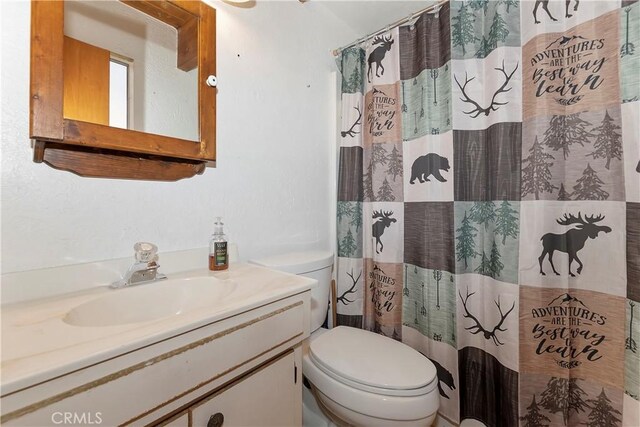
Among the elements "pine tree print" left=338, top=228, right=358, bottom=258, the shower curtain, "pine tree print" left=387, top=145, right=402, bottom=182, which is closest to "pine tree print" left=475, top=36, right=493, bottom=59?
the shower curtain

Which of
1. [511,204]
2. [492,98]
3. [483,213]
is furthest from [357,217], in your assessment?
[492,98]

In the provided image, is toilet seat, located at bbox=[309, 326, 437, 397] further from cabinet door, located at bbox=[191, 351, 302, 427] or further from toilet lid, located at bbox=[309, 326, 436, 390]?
cabinet door, located at bbox=[191, 351, 302, 427]

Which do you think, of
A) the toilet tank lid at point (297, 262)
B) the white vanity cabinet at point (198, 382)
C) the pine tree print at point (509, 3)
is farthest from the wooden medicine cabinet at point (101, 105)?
the pine tree print at point (509, 3)

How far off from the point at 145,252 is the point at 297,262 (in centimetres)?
56

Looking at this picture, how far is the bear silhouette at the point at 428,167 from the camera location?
1.24m

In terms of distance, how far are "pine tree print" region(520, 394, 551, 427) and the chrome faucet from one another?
Answer: 1413 mm

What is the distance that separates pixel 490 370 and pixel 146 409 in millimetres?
1254

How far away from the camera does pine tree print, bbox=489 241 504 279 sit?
1.09m

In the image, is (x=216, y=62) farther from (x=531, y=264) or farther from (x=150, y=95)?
(x=531, y=264)

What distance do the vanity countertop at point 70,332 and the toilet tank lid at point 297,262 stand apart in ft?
1.07

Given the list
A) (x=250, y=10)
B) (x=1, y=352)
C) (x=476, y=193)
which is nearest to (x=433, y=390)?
(x=476, y=193)

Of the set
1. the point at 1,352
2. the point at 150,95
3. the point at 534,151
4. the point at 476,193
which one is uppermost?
the point at 150,95

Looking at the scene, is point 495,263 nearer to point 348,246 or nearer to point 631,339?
point 631,339

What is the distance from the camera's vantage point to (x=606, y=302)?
89cm
